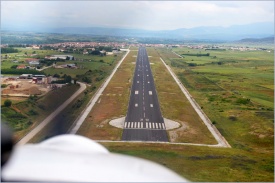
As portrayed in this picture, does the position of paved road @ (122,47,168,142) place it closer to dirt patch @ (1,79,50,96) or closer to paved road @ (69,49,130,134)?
paved road @ (69,49,130,134)

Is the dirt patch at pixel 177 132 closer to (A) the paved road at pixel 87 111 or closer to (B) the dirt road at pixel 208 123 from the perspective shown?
(B) the dirt road at pixel 208 123

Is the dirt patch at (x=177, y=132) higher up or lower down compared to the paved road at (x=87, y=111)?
lower down

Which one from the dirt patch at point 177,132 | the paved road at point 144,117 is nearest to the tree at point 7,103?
the paved road at point 144,117

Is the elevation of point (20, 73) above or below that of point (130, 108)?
above

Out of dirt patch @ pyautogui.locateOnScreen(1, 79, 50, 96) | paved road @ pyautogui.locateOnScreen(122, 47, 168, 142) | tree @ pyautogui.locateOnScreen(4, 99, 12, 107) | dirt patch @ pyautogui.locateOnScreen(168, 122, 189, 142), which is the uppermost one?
dirt patch @ pyautogui.locateOnScreen(1, 79, 50, 96)

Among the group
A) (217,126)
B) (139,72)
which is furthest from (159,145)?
(139,72)

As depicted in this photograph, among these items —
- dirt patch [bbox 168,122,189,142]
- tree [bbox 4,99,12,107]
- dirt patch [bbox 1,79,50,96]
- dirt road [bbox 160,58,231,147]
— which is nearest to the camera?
dirt road [bbox 160,58,231,147]

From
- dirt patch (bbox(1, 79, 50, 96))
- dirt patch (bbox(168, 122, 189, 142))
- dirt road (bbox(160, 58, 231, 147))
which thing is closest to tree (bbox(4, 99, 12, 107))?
dirt patch (bbox(1, 79, 50, 96))

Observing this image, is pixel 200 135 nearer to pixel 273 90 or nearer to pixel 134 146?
pixel 134 146
